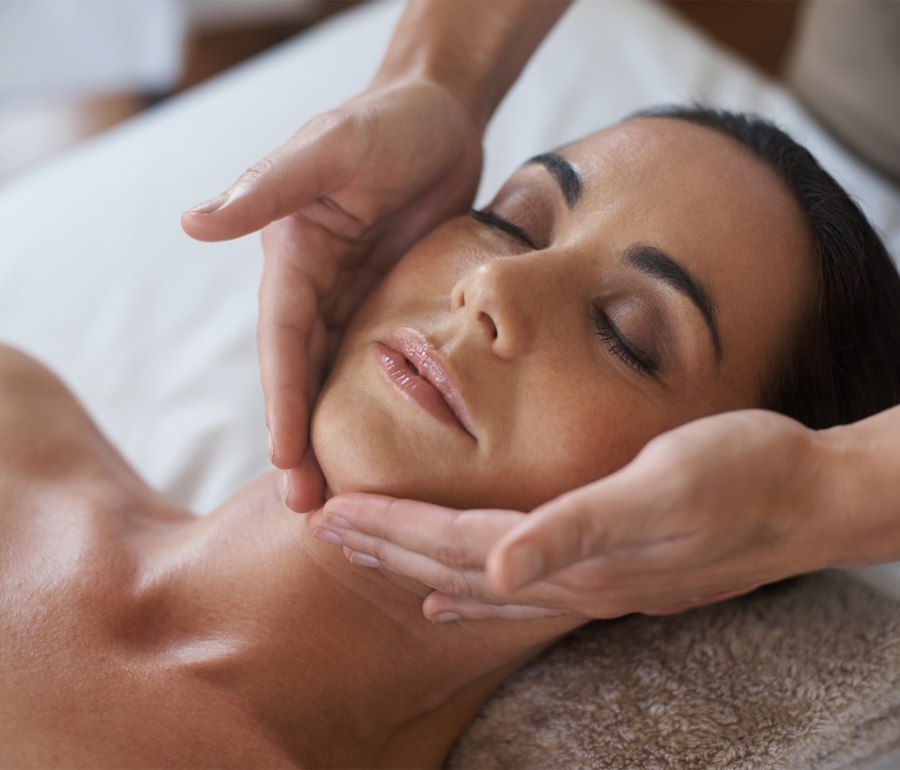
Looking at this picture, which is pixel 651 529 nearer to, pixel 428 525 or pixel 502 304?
pixel 428 525

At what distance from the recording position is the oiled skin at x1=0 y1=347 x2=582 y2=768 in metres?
1.02

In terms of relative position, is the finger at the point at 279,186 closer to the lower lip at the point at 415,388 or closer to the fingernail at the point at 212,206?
the fingernail at the point at 212,206

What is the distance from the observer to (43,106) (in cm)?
348

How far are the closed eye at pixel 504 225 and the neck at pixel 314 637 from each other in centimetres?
47

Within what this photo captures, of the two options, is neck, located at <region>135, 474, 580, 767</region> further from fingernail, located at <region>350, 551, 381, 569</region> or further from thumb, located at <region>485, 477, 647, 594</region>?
thumb, located at <region>485, 477, 647, 594</region>

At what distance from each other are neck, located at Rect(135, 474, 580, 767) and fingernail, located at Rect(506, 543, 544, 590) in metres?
0.41

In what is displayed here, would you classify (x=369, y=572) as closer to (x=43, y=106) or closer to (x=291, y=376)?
(x=291, y=376)

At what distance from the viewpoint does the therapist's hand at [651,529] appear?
707mm

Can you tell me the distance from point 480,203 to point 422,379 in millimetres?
1002

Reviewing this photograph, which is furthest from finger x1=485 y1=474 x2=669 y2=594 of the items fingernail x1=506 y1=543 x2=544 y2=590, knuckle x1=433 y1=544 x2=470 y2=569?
knuckle x1=433 y1=544 x2=470 y2=569

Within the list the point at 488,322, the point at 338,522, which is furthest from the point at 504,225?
the point at 338,522

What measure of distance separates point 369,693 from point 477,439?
39 cm

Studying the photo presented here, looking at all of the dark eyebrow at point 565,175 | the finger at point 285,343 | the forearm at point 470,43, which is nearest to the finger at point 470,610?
the finger at point 285,343

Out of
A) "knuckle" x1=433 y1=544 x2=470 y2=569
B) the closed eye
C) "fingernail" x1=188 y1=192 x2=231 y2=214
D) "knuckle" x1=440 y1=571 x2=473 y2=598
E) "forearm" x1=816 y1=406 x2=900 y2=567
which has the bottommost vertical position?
→ "knuckle" x1=440 y1=571 x2=473 y2=598
